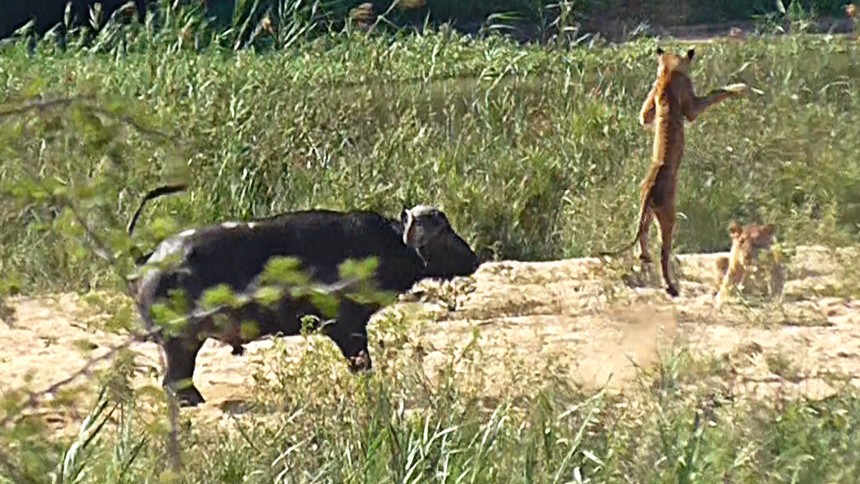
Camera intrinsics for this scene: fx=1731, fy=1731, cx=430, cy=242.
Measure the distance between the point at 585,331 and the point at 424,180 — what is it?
7.82 feet

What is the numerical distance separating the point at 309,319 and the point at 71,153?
2.43 feet

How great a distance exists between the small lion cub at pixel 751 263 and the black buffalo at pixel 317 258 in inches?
47.9

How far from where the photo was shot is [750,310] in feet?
20.7

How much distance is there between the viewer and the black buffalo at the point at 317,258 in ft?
15.8

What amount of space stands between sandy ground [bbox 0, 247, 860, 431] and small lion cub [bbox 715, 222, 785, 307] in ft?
0.26

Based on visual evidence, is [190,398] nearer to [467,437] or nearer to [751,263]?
[467,437]

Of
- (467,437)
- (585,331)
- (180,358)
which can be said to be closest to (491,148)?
(585,331)

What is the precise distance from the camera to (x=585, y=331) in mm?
6121

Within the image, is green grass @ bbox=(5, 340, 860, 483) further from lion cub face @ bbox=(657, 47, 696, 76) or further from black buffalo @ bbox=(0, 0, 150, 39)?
black buffalo @ bbox=(0, 0, 150, 39)

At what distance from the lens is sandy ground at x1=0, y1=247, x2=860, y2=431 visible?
207 inches

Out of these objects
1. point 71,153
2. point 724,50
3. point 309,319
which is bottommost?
point 724,50

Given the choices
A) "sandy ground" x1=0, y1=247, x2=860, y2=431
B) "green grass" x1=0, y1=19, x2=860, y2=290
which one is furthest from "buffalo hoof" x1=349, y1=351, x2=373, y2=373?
"green grass" x1=0, y1=19, x2=860, y2=290

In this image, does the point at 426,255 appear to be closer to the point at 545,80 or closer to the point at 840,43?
the point at 545,80

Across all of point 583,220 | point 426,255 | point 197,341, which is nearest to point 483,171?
point 583,220
